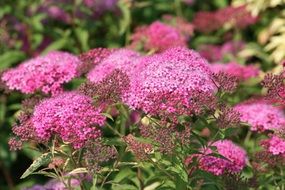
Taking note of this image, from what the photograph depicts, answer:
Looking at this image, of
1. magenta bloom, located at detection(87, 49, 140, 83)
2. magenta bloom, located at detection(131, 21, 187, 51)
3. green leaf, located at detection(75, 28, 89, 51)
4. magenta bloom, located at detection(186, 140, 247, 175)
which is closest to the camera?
magenta bloom, located at detection(186, 140, 247, 175)

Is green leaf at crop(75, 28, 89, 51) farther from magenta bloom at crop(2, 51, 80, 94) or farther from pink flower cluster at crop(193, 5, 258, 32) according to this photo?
magenta bloom at crop(2, 51, 80, 94)

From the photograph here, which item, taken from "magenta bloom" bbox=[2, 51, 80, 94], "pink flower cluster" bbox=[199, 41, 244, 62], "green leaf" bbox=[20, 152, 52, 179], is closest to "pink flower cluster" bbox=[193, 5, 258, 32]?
"pink flower cluster" bbox=[199, 41, 244, 62]

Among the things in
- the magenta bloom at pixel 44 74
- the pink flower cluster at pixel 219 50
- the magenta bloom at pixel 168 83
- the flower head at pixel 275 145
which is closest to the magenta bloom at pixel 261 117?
the flower head at pixel 275 145

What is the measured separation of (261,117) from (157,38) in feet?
4.01

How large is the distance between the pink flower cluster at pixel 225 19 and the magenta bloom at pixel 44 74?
7.44 feet

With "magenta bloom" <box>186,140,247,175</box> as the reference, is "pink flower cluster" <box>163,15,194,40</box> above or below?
below

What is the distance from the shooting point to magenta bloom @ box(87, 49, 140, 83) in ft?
11.2

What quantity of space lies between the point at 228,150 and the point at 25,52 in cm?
242

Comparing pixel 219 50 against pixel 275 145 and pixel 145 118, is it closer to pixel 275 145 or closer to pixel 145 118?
pixel 145 118

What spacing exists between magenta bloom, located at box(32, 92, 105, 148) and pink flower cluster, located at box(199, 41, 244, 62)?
9.21ft

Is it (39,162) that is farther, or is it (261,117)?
(261,117)

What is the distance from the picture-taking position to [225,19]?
5.69 meters

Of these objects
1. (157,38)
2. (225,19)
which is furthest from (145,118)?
(225,19)

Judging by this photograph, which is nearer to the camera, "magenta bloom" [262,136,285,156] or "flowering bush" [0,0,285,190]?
"flowering bush" [0,0,285,190]
